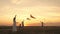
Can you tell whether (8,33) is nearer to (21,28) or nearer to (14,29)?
(14,29)

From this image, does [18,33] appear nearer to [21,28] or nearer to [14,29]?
[14,29]

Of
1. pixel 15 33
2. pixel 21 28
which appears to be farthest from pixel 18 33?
pixel 21 28

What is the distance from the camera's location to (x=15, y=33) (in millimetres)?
27031

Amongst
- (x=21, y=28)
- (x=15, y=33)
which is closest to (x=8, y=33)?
(x=15, y=33)

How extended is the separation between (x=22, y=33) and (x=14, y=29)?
1.53m

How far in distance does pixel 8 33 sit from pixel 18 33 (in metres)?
1.30

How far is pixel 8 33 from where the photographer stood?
27234 mm

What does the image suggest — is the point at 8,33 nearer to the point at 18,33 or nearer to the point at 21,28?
the point at 18,33

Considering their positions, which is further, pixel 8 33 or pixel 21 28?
pixel 21 28

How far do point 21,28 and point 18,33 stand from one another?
14.2 feet

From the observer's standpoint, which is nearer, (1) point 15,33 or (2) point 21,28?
(1) point 15,33

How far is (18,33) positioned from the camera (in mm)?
26922

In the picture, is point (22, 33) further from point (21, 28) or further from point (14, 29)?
point (21, 28)

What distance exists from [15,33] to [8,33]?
2.97 feet
